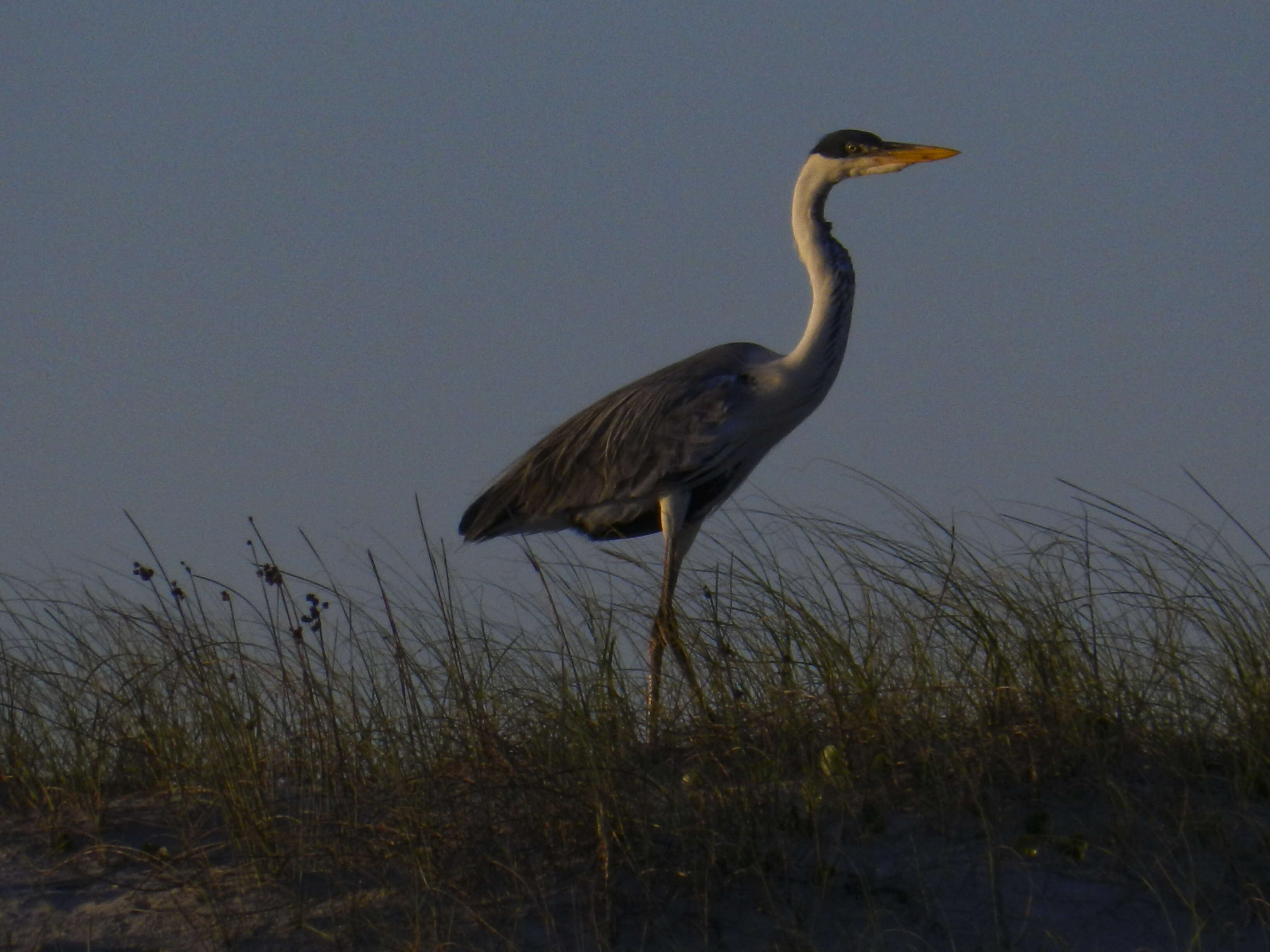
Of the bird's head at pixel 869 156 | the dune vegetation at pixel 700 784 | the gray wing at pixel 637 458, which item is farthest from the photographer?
the bird's head at pixel 869 156

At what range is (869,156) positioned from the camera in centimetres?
734

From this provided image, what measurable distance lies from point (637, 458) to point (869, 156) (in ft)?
6.06

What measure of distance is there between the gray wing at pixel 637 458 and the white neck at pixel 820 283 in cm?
27

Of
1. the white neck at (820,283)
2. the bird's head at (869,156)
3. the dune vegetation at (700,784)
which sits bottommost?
the dune vegetation at (700,784)

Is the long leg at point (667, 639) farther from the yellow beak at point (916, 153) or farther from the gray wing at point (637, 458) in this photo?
the yellow beak at point (916, 153)

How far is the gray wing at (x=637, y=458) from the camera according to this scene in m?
6.77

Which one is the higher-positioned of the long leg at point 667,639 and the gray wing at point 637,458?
the gray wing at point 637,458

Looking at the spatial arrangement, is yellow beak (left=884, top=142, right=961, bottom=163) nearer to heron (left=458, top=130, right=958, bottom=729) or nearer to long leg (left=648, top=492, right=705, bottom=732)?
heron (left=458, top=130, right=958, bottom=729)

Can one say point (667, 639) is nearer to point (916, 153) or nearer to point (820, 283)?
point (820, 283)

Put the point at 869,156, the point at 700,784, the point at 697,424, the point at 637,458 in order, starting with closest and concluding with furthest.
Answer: the point at 700,784, the point at 697,424, the point at 637,458, the point at 869,156

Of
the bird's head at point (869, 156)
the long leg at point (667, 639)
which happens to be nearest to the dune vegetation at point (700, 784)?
the long leg at point (667, 639)

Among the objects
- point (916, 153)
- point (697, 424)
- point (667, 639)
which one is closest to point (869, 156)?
point (916, 153)

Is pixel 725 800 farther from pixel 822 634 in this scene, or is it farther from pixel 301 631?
pixel 301 631

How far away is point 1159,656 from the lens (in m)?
4.63
